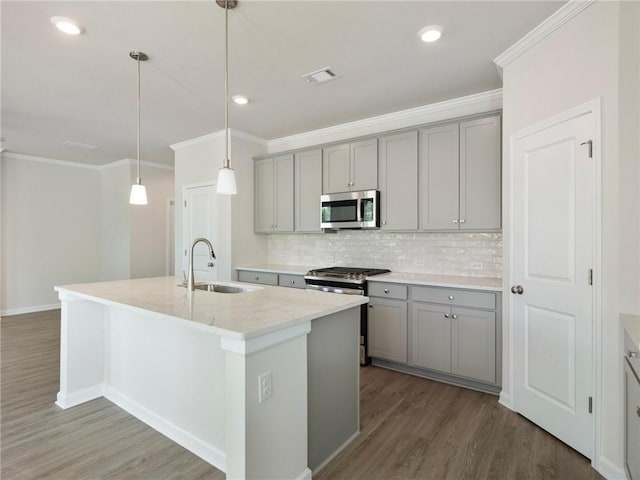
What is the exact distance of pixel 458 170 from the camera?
319cm

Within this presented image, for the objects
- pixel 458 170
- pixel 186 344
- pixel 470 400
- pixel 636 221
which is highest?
pixel 458 170

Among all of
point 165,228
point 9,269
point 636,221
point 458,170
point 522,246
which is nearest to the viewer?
point 636,221

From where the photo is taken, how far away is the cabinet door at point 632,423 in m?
1.47

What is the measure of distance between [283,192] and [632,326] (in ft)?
12.0

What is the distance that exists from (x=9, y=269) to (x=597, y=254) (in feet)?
24.9

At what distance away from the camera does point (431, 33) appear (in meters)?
2.30

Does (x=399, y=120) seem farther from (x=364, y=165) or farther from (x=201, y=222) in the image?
(x=201, y=222)

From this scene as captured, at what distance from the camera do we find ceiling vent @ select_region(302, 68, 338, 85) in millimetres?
2861

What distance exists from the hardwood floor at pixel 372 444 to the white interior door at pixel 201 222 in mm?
2193

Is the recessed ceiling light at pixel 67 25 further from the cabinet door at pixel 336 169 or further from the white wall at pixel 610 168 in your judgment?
the white wall at pixel 610 168

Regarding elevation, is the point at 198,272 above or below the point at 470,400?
above

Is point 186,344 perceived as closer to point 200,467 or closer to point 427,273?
point 200,467

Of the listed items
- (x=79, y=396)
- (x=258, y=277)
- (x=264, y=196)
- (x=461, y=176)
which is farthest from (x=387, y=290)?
(x=79, y=396)

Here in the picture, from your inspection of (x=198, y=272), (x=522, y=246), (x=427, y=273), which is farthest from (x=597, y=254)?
(x=198, y=272)
